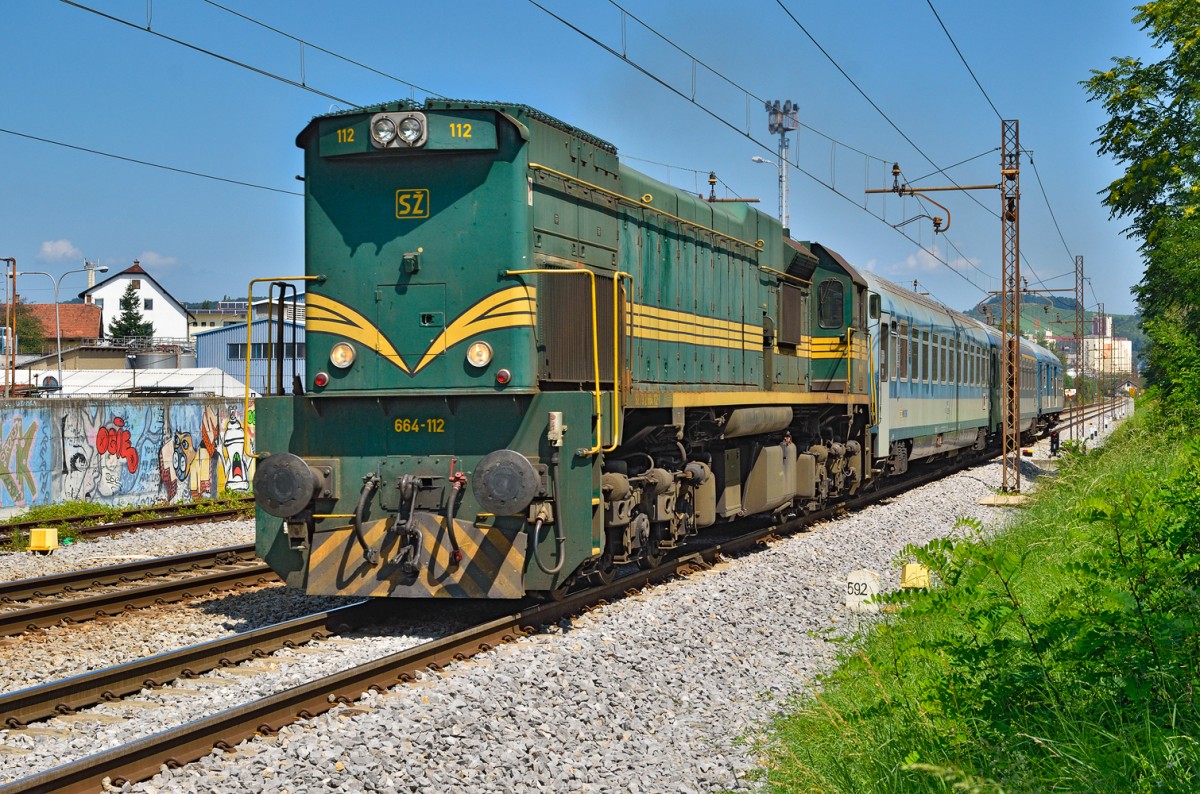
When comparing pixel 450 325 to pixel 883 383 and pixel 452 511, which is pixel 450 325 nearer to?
pixel 452 511

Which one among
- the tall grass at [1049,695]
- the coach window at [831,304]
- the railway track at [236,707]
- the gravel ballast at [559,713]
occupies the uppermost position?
the coach window at [831,304]

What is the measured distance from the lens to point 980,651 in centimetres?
448

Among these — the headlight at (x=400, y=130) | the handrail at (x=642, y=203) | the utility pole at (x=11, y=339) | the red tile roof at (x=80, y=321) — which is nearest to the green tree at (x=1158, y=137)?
the handrail at (x=642, y=203)

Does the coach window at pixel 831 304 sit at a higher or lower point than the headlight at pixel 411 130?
lower

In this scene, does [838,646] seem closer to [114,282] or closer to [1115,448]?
[1115,448]

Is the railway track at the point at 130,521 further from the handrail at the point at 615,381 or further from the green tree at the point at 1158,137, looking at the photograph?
the green tree at the point at 1158,137

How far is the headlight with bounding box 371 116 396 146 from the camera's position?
27.0 ft

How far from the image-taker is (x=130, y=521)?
15.4 m

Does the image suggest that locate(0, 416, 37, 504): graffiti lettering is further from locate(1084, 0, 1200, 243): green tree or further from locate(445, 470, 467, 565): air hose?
→ locate(1084, 0, 1200, 243): green tree

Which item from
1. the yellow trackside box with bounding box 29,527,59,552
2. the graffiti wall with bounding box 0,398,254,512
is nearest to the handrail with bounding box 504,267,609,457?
the yellow trackside box with bounding box 29,527,59,552

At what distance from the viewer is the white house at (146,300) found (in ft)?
281

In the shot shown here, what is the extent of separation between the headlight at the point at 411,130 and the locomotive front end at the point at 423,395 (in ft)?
0.04

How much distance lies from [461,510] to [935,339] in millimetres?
16394

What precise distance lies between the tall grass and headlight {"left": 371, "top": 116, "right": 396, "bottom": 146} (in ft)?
16.4
